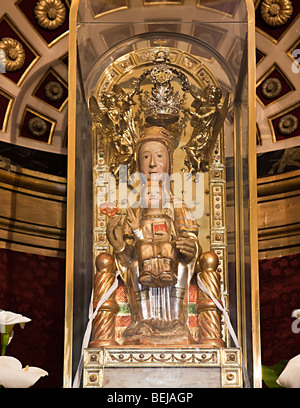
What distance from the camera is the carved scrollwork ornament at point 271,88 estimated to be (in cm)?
368

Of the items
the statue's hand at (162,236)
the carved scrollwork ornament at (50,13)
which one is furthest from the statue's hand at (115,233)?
the carved scrollwork ornament at (50,13)

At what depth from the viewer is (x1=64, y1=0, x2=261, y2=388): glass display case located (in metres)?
2.78

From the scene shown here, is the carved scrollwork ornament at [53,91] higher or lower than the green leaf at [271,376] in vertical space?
higher

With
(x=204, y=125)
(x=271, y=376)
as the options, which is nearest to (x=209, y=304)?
(x=271, y=376)

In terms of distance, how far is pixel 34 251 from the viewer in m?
3.50

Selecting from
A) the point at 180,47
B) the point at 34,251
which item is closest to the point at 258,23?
the point at 180,47

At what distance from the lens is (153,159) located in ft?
10.2

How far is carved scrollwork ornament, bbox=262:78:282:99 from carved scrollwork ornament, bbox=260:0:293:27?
0.81 feet

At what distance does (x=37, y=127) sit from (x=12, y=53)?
34 cm

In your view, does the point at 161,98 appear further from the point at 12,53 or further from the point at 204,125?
the point at 12,53

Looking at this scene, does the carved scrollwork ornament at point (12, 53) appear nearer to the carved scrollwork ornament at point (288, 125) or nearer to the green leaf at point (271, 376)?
the carved scrollwork ornament at point (288, 125)

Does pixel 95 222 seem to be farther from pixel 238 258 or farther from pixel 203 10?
pixel 203 10

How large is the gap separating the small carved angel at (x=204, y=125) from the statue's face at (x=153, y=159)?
0.12 metres

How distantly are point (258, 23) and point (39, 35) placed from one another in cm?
98
